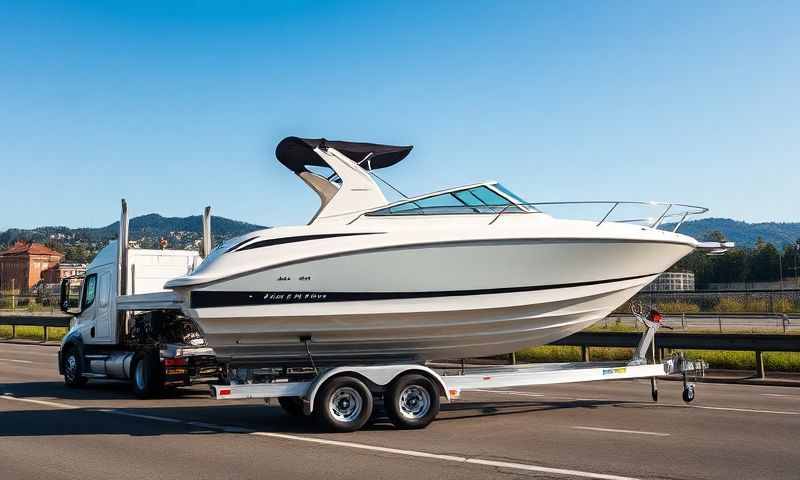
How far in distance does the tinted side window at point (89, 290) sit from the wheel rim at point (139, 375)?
Result: 3.08 metres

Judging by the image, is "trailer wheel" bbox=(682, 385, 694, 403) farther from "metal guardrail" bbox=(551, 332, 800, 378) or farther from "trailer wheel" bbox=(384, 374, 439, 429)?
"metal guardrail" bbox=(551, 332, 800, 378)

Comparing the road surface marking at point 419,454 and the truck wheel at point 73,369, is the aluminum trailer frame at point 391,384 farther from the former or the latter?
the truck wheel at point 73,369

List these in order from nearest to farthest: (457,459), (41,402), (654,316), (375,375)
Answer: (457,459) < (375,375) < (654,316) < (41,402)

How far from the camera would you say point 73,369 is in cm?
1767

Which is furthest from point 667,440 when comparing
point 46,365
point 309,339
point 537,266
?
point 46,365

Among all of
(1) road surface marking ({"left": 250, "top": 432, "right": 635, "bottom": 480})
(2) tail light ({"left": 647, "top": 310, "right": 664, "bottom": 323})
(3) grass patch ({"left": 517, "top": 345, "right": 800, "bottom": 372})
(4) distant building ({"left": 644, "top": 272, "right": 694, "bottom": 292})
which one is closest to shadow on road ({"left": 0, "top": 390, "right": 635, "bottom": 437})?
(1) road surface marking ({"left": 250, "top": 432, "right": 635, "bottom": 480})

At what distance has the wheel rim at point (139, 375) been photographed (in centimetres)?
1516

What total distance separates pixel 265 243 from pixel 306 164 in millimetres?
2191

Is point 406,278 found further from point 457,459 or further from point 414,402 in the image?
→ point 457,459

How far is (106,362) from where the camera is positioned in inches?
659

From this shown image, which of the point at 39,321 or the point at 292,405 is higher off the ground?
the point at 39,321

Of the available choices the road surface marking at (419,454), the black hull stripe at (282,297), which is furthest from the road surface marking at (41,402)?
the black hull stripe at (282,297)

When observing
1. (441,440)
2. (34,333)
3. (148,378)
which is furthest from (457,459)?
(34,333)

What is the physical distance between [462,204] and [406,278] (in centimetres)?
143
